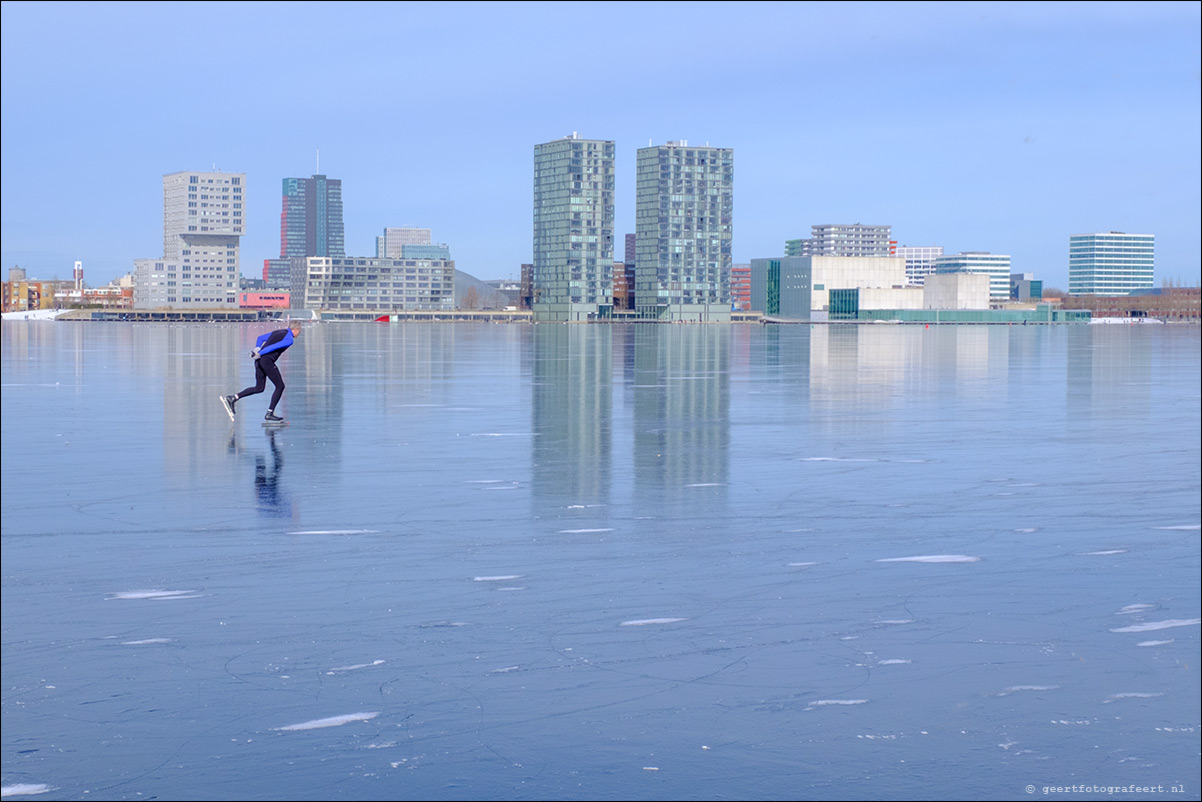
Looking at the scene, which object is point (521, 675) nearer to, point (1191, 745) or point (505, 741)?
point (505, 741)

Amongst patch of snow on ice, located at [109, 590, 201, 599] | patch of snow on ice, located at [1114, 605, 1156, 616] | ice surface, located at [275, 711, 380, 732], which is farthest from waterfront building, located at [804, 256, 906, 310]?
ice surface, located at [275, 711, 380, 732]

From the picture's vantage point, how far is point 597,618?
7090 mm

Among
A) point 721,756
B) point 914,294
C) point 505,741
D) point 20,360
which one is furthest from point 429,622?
point 914,294

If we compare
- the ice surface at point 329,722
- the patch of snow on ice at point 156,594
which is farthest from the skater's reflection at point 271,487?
the ice surface at point 329,722

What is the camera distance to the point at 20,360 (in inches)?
1630

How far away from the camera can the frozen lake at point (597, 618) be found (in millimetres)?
4953

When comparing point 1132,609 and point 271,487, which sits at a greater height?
point 271,487

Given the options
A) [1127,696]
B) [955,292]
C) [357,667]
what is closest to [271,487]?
[357,667]

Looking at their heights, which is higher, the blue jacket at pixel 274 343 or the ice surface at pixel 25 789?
the blue jacket at pixel 274 343

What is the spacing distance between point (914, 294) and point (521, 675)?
635ft

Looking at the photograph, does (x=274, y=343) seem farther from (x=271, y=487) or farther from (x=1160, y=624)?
(x=1160, y=624)

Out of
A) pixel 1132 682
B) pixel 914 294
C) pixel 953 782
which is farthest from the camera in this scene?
pixel 914 294

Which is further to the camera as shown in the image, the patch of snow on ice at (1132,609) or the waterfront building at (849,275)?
the waterfront building at (849,275)

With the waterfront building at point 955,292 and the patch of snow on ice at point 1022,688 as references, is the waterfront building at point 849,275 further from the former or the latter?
the patch of snow on ice at point 1022,688
